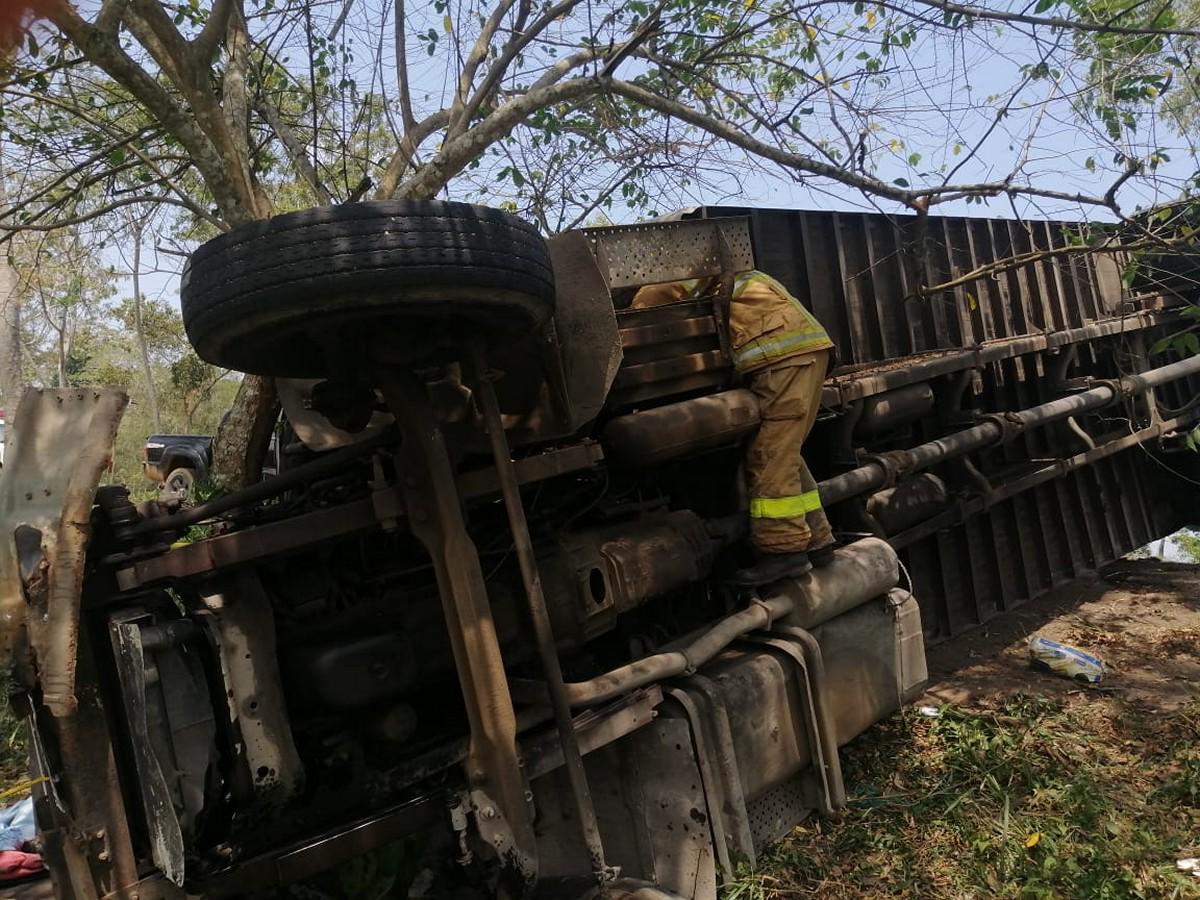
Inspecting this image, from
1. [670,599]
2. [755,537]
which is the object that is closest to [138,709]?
[670,599]

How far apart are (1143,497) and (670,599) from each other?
20.0 feet

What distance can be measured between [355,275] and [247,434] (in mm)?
3242

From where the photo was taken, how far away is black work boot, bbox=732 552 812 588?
3373mm

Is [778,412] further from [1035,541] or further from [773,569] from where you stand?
[1035,541]

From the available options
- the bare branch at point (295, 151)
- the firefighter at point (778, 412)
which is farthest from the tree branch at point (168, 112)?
the firefighter at point (778, 412)

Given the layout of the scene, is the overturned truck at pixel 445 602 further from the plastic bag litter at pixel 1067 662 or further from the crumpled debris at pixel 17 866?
the crumpled debris at pixel 17 866

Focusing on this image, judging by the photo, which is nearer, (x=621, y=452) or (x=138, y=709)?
(x=138, y=709)

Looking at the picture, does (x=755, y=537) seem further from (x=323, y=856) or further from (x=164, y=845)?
(x=164, y=845)

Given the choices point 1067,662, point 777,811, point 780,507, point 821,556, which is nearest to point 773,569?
point 780,507

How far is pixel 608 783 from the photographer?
2850 mm

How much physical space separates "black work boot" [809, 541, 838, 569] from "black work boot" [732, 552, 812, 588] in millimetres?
152

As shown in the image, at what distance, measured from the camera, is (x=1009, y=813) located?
3164 mm

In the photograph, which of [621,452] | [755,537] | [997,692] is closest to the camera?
[621,452]

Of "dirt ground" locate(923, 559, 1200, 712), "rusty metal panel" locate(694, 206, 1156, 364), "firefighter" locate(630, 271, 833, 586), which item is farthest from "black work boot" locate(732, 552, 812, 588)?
"rusty metal panel" locate(694, 206, 1156, 364)
